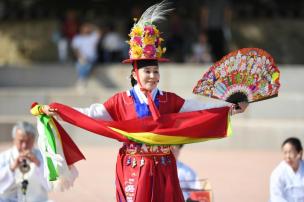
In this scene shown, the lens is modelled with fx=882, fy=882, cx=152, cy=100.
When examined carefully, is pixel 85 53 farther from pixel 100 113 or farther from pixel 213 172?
pixel 100 113

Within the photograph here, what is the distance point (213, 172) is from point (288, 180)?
157 inches

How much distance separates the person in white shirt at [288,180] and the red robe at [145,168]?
2196 mm

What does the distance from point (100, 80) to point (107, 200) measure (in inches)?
335

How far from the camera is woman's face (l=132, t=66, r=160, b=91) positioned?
23.5 feet

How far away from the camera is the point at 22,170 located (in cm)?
902

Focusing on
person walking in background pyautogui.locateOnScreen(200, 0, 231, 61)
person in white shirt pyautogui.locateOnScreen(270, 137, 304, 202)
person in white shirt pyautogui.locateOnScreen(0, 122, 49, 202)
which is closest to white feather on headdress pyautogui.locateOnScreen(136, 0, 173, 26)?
person in white shirt pyautogui.locateOnScreen(0, 122, 49, 202)

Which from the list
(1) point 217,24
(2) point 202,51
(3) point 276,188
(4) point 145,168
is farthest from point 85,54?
(4) point 145,168

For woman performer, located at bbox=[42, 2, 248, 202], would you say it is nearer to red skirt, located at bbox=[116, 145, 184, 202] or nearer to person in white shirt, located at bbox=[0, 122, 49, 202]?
red skirt, located at bbox=[116, 145, 184, 202]

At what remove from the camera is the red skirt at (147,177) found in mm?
7043

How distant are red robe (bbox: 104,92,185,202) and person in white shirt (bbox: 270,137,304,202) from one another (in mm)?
2196

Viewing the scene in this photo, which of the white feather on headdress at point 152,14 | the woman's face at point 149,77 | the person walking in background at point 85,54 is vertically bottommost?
the woman's face at point 149,77

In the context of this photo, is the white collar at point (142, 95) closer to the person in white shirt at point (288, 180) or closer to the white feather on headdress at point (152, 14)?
the white feather on headdress at point (152, 14)

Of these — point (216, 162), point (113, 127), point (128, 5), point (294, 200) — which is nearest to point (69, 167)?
point (113, 127)

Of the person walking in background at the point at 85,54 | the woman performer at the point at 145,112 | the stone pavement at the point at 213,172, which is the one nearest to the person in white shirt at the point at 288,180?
the stone pavement at the point at 213,172
